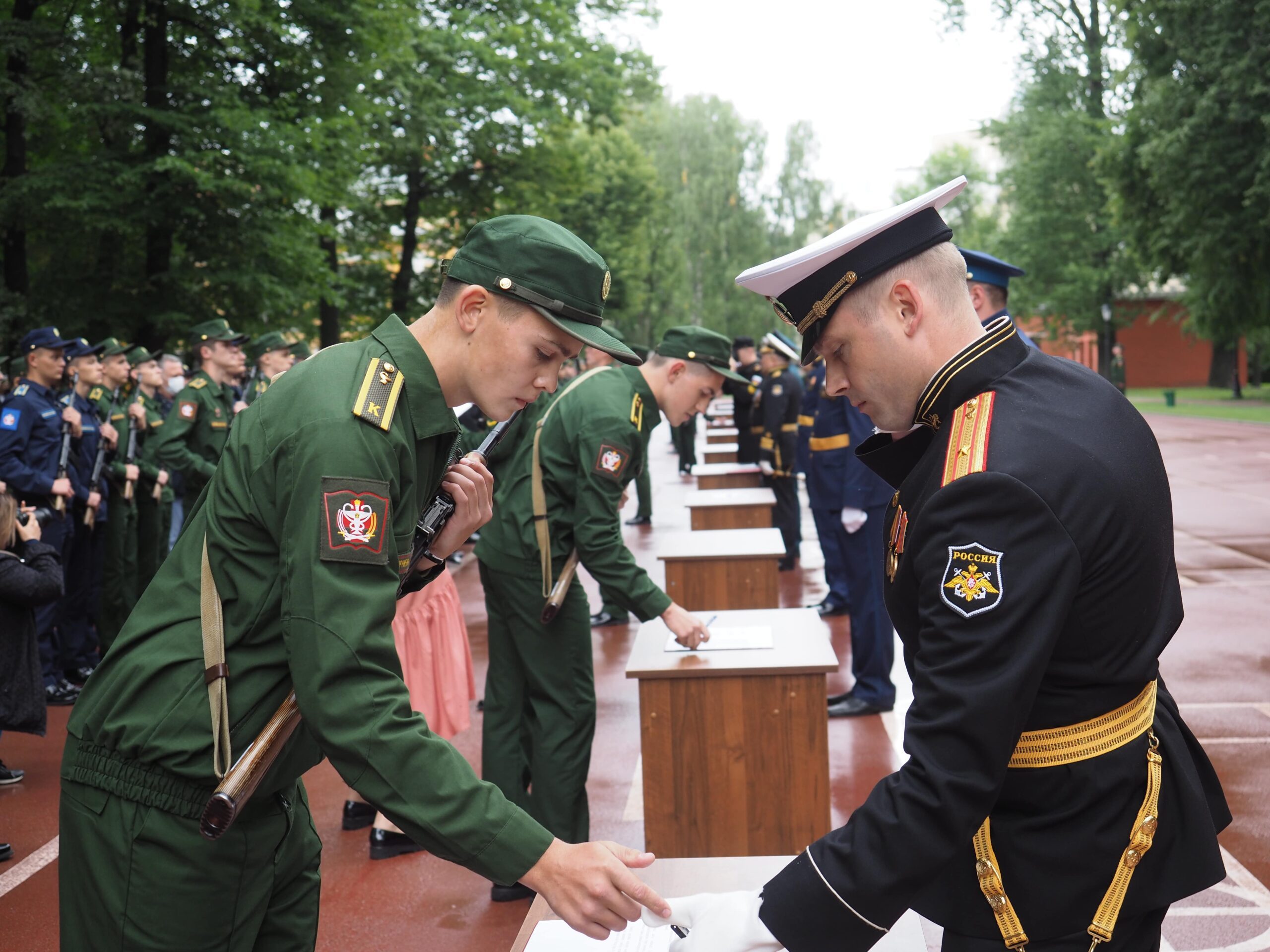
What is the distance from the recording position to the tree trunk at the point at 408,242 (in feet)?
74.2

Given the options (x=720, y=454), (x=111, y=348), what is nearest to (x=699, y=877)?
(x=111, y=348)

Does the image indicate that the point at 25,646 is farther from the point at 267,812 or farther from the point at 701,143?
the point at 701,143

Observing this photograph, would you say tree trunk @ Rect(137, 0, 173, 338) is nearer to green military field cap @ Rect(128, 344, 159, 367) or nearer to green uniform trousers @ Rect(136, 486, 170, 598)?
green military field cap @ Rect(128, 344, 159, 367)

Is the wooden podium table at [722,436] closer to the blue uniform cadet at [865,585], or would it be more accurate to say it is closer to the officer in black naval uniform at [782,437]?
the officer in black naval uniform at [782,437]

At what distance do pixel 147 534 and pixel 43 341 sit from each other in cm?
194

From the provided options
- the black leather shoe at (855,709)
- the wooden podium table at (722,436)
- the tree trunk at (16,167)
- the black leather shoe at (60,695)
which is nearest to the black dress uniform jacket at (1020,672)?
the black leather shoe at (855,709)

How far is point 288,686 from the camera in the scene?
212 cm

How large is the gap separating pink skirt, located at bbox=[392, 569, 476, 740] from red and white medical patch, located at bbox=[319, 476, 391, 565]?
3690 millimetres

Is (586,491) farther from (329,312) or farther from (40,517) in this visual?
(329,312)

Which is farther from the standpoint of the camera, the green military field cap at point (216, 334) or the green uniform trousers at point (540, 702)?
the green military field cap at point (216, 334)

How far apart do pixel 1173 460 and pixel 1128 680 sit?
21756 mm

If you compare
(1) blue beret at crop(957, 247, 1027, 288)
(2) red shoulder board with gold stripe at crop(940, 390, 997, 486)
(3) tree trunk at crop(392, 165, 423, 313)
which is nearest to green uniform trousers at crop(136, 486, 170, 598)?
(1) blue beret at crop(957, 247, 1027, 288)

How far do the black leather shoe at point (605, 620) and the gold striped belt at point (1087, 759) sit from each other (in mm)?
8184

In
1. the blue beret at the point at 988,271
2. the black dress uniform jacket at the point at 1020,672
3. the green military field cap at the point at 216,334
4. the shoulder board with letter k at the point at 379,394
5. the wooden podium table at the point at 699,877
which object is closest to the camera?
the black dress uniform jacket at the point at 1020,672
